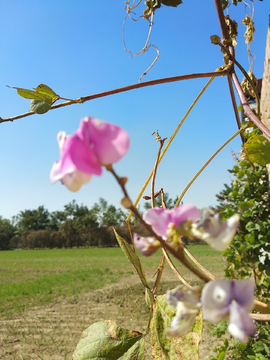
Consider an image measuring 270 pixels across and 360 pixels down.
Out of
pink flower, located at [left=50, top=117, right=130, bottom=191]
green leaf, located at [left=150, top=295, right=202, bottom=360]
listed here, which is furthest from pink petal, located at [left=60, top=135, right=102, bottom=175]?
green leaf, located at [left=150, top=295, right=202, bottom=360]

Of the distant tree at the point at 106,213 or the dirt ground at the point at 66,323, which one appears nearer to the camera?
the dirt ground at the point at 66,323

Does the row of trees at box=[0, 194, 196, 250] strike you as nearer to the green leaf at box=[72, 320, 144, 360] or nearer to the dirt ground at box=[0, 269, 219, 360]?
the dirt ground at box=[0, 269, 219, 360]

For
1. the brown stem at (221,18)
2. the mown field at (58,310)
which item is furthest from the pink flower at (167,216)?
the mown field at (58,310)

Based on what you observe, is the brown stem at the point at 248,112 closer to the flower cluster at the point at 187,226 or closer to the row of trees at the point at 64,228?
the flower cluster at the point at 187,226

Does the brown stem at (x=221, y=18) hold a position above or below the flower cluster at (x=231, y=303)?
above

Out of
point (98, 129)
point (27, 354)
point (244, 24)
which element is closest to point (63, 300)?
point (27, 354)

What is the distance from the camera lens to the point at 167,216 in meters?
0.16

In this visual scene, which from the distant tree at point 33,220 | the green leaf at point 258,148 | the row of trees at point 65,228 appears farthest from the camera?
the distant tree at point 33,220

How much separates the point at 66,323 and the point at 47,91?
4.31 meters

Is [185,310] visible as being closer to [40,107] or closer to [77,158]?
[77,158]

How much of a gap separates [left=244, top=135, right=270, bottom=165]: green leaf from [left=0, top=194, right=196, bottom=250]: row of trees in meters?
23.3

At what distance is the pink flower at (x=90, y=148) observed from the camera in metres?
0.13

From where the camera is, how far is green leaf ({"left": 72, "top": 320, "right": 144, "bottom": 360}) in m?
0.33

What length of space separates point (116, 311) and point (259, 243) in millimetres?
3634
